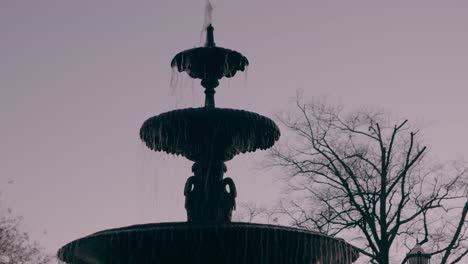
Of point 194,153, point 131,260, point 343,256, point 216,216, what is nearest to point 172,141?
point 194,153

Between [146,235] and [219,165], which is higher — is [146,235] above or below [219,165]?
below

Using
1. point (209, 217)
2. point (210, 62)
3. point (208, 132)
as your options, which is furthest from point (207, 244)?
point (210, 62)

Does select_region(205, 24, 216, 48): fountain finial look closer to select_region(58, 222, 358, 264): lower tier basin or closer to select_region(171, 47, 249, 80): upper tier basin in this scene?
select_region(171, 47, 249, 80): upper tier basin

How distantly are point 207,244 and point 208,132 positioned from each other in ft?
7.64

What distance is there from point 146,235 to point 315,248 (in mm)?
2111

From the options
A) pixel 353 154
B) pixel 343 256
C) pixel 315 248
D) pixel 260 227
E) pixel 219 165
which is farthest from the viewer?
pixel 353 154

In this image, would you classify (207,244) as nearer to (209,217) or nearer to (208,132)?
(209,217)

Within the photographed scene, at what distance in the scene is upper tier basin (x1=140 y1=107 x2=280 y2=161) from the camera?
32.1 feet

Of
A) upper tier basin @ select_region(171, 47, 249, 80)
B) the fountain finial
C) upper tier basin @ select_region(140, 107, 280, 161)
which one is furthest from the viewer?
the fountain finial

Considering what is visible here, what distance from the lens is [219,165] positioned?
33.8 ft

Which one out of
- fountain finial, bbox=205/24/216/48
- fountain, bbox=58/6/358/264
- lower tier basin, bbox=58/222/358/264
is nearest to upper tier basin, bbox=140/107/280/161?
fountain, bbox=58/6/358/264

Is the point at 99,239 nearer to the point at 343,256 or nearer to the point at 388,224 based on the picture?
the point at 343,256

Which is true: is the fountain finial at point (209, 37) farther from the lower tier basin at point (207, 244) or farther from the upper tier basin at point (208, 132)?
the lower tier basin at point (207, 244)

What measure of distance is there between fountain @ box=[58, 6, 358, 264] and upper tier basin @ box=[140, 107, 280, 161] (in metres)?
0.01
